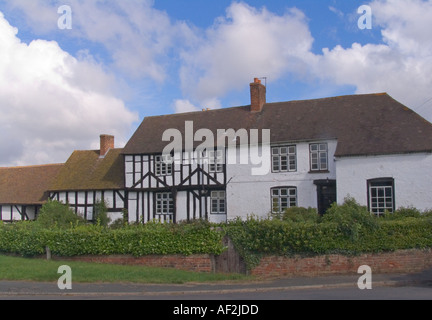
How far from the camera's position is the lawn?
16188 mm

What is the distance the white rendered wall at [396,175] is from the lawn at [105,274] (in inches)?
386

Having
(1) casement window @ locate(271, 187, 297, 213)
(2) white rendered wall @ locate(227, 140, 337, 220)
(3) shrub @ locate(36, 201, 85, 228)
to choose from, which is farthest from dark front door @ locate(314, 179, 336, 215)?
(3) shrub @ locate(36, 201, 85, 228)

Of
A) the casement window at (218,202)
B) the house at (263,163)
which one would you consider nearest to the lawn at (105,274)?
the house at (263,163)

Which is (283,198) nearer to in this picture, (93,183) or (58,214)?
(58,214)

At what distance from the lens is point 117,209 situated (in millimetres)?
32406

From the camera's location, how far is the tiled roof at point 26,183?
36.0m

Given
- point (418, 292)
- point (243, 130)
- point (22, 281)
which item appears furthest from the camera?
point (243, 130)

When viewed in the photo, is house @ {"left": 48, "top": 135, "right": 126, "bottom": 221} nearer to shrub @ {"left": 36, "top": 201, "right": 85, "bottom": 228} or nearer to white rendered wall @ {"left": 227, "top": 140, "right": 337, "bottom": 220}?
shrub @ {"left": 36, "top": 201, "right": 85, "bottom": 228}

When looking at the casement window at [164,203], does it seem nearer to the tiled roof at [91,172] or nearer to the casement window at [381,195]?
the tiled roof at [91,172]

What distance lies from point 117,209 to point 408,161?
18608 millimetres

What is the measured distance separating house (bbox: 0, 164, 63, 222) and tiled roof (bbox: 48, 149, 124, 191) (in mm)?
1761

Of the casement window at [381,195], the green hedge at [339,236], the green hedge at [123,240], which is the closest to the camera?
the green hedge at [339,236]
